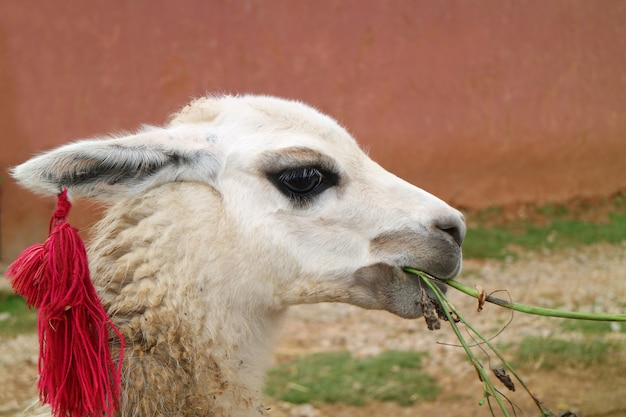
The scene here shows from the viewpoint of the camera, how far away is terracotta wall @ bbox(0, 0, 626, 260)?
262 inches

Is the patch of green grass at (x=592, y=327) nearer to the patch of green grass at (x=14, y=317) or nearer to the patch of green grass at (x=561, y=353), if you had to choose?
the patch of green grass at (x=561, y=353)

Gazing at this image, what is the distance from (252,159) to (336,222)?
329mm

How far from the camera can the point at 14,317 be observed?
595 cm

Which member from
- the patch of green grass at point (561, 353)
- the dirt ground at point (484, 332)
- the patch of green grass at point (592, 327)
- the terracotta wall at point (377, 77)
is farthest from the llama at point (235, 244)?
the terracotta wall at point (377, 77)

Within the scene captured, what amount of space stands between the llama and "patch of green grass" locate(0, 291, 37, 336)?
3.68 m

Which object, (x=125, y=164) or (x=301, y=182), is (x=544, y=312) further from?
(x=125, y=164)

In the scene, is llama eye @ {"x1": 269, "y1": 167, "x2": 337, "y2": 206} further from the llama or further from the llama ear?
the llama ear

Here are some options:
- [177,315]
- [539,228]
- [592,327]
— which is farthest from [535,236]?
[177,315]

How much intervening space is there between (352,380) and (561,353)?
4.72ft

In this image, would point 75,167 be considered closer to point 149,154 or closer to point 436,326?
point 149,154

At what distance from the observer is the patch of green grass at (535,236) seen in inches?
317

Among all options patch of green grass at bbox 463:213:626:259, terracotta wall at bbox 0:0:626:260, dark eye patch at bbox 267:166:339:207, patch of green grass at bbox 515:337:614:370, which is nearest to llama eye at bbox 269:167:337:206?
dark eye patch at bbox 267:166:339:207

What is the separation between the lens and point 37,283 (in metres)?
2.07

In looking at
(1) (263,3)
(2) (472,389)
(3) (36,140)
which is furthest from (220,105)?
(1) (263,3)
